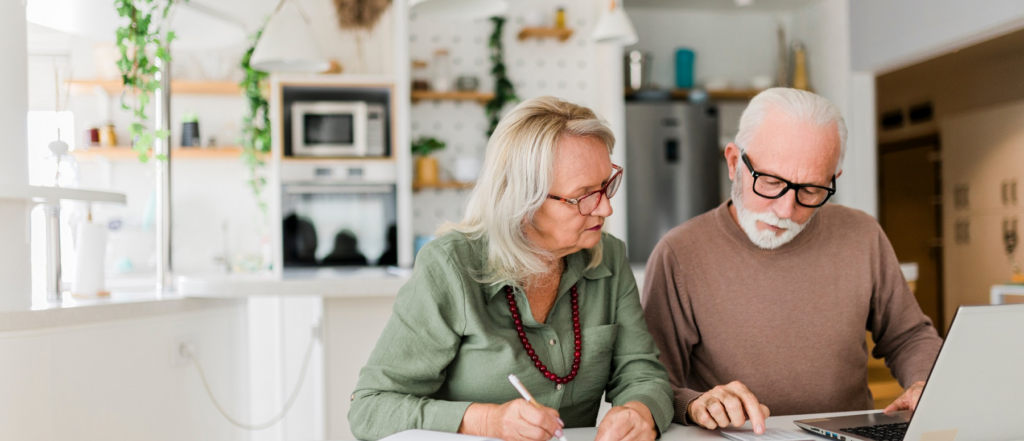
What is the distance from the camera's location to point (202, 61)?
207 inches

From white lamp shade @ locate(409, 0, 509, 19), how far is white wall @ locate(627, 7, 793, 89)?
2.94 m

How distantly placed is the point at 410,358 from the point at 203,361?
152cm

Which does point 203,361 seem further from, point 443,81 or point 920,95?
point 920,95

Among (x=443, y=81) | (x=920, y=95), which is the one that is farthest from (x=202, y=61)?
(x=920, y=95)

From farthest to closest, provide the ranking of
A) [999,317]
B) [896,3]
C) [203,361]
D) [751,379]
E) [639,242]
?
1. [639,242]
2. [896,3]
3. [203,361]
4. [751,379]
5. [999,317]

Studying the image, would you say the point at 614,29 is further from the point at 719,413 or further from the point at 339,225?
the point at 719,413

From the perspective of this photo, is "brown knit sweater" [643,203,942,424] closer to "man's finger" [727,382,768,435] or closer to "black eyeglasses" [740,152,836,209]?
"black eyeglasses" [740,152,836,209]

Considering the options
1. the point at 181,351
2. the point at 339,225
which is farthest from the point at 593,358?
the point at 339,225

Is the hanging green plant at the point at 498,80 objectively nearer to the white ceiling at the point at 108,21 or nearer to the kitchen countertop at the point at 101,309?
the white ceiling at the point at 108,21

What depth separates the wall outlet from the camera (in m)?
2.33

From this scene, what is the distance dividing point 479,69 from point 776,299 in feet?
12.5

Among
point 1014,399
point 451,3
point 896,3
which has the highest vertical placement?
point 896,3

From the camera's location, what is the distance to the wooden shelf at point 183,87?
Answer: 16.3 feet

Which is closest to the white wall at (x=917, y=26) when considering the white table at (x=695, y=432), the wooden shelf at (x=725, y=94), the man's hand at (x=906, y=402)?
the wooden shelf at (x=725, y=94)
